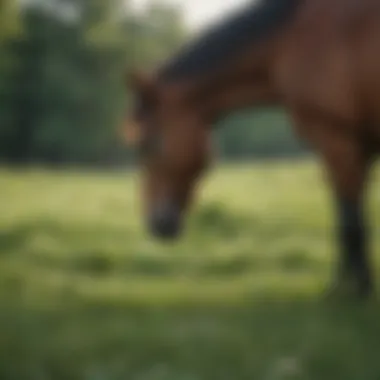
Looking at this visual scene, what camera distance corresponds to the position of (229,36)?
118 centimetres

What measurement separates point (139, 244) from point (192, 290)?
89 millimetres

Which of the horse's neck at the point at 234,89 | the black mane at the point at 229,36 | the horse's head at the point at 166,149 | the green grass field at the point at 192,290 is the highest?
the black mane at the point at 229,36

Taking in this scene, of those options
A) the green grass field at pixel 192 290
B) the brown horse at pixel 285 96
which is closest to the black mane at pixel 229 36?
the brown horse at pixel 285 96

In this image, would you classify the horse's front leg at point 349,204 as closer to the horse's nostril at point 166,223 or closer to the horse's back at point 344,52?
the horse's back at point 344,52

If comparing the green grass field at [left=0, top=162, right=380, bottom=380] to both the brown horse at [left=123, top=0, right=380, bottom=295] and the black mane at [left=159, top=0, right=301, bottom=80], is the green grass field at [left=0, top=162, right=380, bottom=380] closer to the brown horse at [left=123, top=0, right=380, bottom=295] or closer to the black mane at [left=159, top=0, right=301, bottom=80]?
the brown horse at [left=123, top=0, right=380, bottom=295]

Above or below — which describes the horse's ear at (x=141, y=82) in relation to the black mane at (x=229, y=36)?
below

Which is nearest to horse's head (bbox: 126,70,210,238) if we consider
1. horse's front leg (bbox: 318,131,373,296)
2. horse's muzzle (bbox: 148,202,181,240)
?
horse's muzzle (bbox: 148,202,181,240)

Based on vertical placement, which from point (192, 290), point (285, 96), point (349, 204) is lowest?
point (192, 290)

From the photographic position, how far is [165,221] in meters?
1.17

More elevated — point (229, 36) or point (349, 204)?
point (229, 36)

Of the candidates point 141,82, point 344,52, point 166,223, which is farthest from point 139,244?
point 344,52

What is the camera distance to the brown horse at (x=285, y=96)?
1.15 m

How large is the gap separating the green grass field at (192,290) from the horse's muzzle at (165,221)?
0.02m

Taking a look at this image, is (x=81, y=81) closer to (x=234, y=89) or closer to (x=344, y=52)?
(x=234, y=89)
